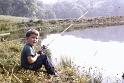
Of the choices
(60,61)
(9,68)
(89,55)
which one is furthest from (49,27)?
(9,68)

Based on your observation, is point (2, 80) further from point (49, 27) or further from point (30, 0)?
point (30, 0)

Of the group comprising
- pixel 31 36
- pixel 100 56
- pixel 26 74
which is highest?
pixel 31 36

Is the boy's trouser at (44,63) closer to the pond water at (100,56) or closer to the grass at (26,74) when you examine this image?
the grass at (26,74)

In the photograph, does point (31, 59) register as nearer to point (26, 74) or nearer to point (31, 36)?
point (26, 74)

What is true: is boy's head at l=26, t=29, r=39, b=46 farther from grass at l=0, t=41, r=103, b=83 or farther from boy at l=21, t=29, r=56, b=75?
grass at l=0, t=41, r=103, b=83

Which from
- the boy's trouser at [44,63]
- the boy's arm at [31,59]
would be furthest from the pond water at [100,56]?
the boy's arm at [31,59]

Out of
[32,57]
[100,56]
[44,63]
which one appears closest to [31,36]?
[32,57]

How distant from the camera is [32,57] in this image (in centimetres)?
880

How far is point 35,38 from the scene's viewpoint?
348 inches

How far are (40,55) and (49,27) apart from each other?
18.0 metres

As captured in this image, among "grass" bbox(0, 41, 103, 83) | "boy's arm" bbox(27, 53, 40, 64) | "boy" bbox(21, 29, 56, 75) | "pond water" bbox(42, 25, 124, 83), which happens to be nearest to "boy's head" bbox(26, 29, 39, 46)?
"boy" bbox(21, 29, 56, 75)

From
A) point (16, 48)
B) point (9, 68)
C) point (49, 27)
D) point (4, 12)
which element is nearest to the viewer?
point (9, 68)

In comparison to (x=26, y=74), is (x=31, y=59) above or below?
above

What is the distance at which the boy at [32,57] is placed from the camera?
874 centimetres
